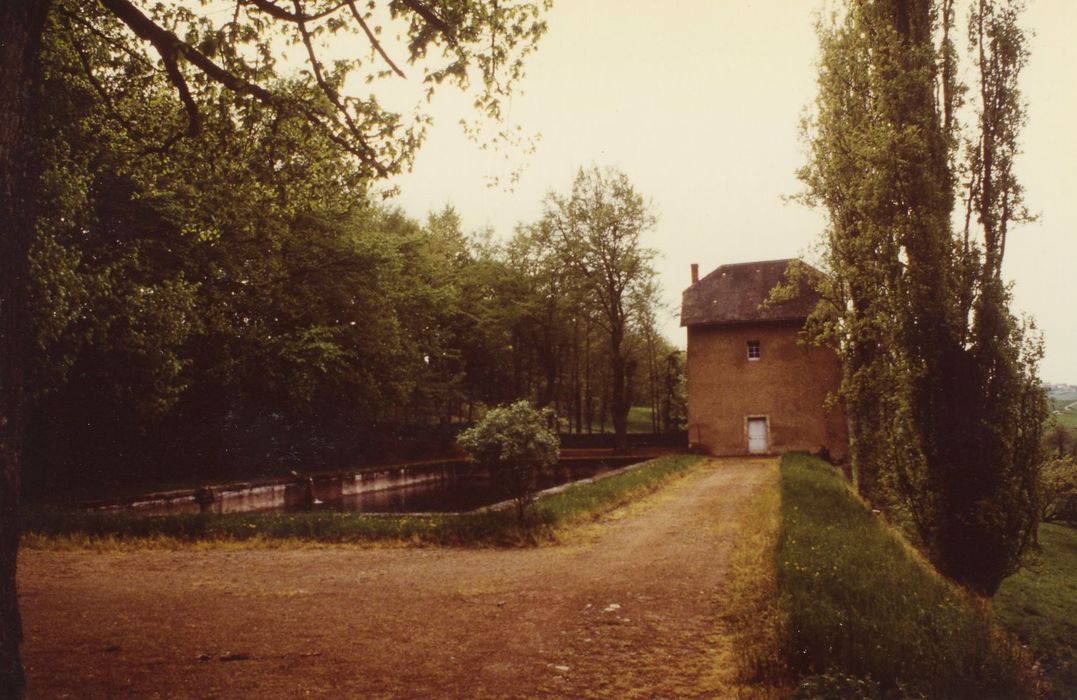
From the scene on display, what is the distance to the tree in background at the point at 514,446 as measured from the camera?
1142 centimetres

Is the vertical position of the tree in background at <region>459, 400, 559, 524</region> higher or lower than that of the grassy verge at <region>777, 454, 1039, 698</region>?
higher

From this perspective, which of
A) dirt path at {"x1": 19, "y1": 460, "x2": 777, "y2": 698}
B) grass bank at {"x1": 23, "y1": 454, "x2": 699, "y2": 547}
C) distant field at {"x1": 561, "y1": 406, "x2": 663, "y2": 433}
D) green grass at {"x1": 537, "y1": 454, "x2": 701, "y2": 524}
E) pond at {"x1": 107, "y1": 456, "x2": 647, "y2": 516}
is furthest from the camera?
distant field at {"x1": 561, "y1": 406, "x2": 663, "y2": 433}

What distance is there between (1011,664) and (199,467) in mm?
24260

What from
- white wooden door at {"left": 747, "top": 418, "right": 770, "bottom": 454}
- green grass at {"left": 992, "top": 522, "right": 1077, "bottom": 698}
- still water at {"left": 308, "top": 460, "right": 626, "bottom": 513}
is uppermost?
white wooden door at {"left": 747, "top": 418, "right": 770, "bottom": 454}

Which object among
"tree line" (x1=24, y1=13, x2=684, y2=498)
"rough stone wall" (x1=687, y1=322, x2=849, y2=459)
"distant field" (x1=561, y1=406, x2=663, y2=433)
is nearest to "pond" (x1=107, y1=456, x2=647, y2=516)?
"tree line" (x1=24, y1=13, x2=684, y2=498)

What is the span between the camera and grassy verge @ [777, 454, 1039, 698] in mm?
4387

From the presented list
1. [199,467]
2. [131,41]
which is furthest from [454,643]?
[199,467]

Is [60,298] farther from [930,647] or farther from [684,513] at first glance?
[930,647]

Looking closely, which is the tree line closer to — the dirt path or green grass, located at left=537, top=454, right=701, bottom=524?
the dirt path

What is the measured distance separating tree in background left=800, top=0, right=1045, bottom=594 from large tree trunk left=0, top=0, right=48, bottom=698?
32.4 ft

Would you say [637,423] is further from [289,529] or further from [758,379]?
[289,529]

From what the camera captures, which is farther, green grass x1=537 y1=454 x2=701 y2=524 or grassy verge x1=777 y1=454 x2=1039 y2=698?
green grass x1=537 y1=454 x2=701 y2=524

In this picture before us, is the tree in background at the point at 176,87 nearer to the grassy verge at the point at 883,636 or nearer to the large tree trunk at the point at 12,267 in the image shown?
the large tree trunk at the point at 12,267

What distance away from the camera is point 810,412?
31.5 m
